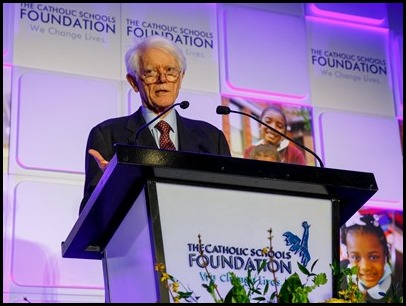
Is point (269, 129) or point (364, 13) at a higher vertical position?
point (364, 13)

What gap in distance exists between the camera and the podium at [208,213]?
1898mm

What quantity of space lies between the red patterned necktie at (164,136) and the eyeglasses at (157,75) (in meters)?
0.25

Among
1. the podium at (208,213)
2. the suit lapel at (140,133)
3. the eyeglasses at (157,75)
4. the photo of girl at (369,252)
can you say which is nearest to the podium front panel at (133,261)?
the podium at (208,213)

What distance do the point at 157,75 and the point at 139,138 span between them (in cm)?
40

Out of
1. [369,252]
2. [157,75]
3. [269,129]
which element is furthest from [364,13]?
[157,75]

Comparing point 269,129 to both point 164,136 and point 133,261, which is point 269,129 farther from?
point 133,261

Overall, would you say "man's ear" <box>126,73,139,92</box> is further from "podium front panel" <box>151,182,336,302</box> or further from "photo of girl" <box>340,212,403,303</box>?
"photo of girl" <box>340,212,403,303</box>

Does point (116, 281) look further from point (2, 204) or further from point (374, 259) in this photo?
point (374, 259)

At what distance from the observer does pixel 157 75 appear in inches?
118

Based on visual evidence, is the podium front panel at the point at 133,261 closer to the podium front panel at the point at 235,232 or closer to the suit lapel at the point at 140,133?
the podium front panel at the point at 235,232

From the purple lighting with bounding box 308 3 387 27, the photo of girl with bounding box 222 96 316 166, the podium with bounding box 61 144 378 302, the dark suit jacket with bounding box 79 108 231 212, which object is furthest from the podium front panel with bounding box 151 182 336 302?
the purple lighting with bounding box 308 3 387 27

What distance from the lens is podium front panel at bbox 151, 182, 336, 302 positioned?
75.2 inches

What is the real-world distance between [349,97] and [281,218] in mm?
2480

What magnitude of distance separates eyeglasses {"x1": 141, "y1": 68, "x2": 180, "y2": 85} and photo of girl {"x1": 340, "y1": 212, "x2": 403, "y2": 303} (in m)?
1.37
